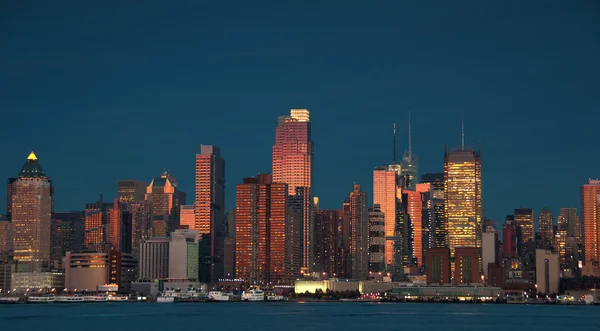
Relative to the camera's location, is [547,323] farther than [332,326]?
Yes

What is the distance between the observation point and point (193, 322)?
626 ft

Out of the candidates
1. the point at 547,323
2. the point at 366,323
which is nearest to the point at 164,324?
the point at 366,323

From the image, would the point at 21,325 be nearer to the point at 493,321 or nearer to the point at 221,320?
the point at 221,320

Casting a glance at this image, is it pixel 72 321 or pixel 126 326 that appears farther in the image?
pixel 72 321

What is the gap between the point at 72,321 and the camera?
193625 mm

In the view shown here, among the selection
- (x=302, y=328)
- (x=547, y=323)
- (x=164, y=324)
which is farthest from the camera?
(x=547, y=323)

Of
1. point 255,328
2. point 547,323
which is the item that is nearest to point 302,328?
point 255,328

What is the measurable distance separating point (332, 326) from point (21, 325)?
49.4 meters

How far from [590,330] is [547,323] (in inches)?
965

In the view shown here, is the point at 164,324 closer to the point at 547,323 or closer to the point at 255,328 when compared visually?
the point at 255,328

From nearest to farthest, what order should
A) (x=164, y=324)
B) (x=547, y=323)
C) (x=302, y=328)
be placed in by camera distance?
(x=302, y=328) → (x=164, y=324) → (x=547, y=323)

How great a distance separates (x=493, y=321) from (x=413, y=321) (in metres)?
13.9

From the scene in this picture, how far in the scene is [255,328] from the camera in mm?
171000

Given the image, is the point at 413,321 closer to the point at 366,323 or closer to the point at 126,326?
the point at 366,323
